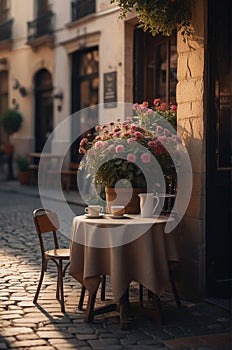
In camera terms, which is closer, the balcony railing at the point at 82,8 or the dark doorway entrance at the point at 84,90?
the balcony railing at the point at 82,8

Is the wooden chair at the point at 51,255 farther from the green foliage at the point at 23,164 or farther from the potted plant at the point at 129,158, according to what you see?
the green foliage at the point at 23,164

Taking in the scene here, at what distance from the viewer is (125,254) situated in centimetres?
527

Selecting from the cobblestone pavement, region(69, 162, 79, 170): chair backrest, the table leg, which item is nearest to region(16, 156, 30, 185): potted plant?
region(69, 162, 79, 170): chair backrest

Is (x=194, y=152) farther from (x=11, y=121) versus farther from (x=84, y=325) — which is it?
(x=11, y=121)

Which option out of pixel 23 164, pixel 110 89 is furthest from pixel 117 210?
pixel 23 164

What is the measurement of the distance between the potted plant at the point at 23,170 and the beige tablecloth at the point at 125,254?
13738mm

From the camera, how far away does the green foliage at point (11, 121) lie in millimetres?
20375

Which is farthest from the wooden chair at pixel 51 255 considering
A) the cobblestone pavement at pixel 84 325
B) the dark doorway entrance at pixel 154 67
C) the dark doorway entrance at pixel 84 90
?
the dark doorway entrance at pixel 84 90

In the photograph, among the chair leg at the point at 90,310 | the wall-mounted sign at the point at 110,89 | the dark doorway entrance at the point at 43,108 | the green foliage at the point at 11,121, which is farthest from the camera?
the green foliage at the point at 11,121

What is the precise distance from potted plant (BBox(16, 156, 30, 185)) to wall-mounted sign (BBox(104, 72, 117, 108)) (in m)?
4.81

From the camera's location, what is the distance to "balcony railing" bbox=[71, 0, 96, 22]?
1645 centimetres

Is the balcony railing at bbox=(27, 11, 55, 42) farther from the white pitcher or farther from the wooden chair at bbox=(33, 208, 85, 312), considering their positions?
the white pitcher

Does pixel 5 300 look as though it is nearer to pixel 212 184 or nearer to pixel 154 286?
pixel 154 286

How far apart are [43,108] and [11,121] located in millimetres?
1133
